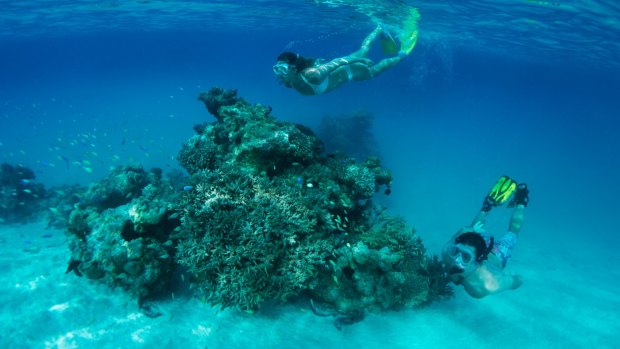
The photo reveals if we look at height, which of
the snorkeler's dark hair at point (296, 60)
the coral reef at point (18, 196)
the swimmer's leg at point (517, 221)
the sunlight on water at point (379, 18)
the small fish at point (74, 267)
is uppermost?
the sunlight on water at point (379, 18)

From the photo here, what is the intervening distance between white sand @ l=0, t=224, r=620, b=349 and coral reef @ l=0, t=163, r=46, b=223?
7668mm

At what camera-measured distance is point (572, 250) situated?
75.0ft

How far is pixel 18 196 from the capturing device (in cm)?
1538

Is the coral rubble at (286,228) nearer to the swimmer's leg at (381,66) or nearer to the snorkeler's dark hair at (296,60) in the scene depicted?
the snorkeler's dark hair at (296,60)

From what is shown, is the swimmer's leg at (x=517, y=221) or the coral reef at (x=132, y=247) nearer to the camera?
the coral reef at (x=132, y=247)

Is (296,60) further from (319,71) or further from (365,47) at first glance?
(365,47)

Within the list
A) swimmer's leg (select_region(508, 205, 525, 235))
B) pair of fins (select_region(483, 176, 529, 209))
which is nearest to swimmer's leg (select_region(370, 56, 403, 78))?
pair of fins (select_region(483, 176, 529, 209))

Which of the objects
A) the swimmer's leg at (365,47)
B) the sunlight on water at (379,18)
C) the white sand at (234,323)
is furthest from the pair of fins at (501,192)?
the sunlight on water at (379,18)

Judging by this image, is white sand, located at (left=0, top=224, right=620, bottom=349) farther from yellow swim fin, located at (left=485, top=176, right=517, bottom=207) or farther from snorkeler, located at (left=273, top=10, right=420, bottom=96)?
snorkeler, located at (left=273, top=10, right=420, bottom=96)

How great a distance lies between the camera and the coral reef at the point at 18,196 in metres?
14.7

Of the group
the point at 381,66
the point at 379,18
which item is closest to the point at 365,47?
the point at 381,66

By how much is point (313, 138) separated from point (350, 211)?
1948 mm

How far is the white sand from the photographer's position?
554 cm

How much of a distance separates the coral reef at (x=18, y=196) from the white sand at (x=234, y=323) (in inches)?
302
